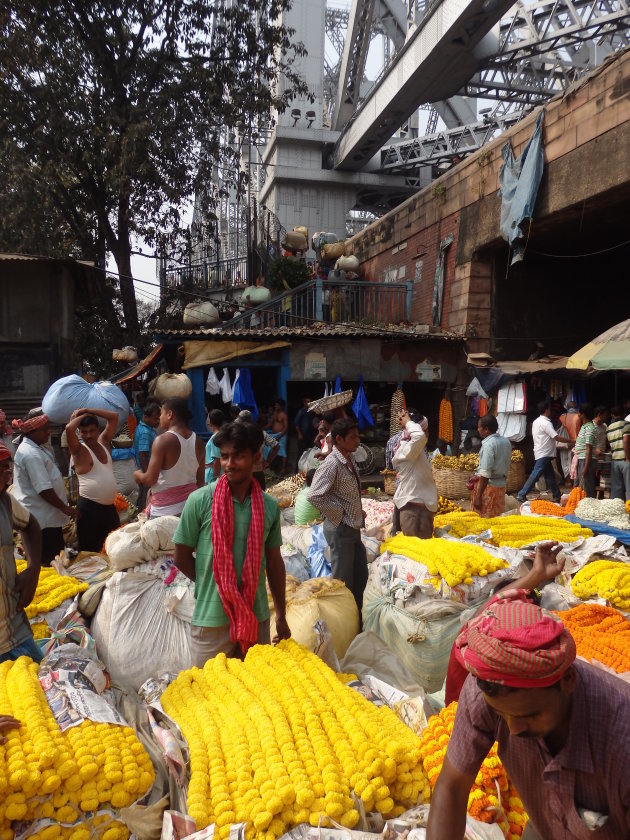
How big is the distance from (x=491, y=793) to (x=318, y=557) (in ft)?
11.0

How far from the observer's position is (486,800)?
197cm

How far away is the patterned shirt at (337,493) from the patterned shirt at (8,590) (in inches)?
86.2

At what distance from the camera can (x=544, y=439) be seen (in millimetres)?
9414

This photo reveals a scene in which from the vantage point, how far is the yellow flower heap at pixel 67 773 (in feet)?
6.04

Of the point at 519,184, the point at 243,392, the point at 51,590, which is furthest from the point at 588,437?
the point at 51,590

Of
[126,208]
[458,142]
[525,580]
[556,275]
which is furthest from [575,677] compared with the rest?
[458,142]

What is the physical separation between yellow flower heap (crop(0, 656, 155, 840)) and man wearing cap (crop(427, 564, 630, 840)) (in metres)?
1.34

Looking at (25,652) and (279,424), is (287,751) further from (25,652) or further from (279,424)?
(279,424)

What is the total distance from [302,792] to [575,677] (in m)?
0.99

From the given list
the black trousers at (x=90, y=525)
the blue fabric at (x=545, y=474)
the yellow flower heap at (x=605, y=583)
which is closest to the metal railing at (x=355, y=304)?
the blue fabric at (x=545, y=474)

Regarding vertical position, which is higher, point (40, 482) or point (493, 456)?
point (40, 482)

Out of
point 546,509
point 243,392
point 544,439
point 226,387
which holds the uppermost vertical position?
point 226,387

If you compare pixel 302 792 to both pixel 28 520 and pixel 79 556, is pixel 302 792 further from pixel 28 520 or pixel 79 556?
pixel 79 556

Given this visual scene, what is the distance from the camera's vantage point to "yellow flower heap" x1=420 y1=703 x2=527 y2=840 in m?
1.96
